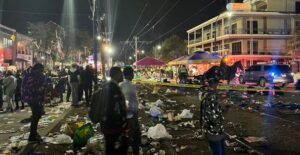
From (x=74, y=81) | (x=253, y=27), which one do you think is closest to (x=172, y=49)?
(x=253, y=27)

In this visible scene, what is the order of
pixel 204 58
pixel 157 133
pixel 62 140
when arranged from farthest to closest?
1. pixel 204 58
2. pixel 157 133
3. pixel 62 140

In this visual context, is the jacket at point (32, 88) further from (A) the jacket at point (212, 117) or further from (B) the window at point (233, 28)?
(B) the window at point (233, 28)

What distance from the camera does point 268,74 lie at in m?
34.0

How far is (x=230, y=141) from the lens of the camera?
1013 centimetres

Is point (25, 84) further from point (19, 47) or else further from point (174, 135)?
point (19, 47)

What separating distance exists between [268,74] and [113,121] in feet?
98.7

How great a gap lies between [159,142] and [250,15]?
66698 mm

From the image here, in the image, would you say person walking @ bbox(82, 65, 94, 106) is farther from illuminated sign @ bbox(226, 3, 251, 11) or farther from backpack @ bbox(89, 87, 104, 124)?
illuminated sign @ bbox(226, 3, 251, 11)

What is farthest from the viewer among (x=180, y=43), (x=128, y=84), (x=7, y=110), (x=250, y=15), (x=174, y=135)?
(x=180, y=43)

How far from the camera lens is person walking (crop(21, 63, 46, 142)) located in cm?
1026

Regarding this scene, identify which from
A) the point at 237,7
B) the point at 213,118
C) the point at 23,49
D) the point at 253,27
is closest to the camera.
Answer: the point at 213,118

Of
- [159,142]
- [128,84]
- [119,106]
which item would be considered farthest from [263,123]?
[119,106]

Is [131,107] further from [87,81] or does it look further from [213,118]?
[87,81]

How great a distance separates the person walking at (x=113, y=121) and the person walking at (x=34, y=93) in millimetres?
4970
